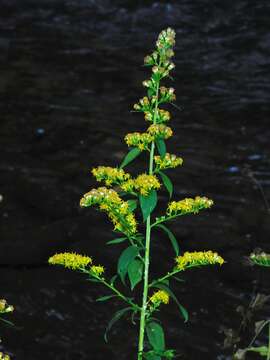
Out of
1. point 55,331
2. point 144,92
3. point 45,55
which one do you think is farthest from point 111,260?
point 45,55

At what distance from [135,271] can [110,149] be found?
5.36m

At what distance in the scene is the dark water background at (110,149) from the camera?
191 inches

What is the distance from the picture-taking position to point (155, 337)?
7.59 feet

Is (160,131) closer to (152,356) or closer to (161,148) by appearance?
(161,148)

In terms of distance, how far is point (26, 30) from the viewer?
1206 centimetres

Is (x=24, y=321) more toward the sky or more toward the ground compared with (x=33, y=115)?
more toward the ground

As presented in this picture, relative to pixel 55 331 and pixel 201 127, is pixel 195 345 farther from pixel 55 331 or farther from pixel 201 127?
pixel 201 127

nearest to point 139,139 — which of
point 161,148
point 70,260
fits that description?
point 161,148

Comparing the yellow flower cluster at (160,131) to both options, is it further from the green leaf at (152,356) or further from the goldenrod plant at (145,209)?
the green leaf at (152,356)

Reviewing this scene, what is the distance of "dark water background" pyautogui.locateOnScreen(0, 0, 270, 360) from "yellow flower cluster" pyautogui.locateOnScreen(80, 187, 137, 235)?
1118mm

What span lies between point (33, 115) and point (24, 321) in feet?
13.8

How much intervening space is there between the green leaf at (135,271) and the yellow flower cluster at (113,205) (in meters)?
0.10

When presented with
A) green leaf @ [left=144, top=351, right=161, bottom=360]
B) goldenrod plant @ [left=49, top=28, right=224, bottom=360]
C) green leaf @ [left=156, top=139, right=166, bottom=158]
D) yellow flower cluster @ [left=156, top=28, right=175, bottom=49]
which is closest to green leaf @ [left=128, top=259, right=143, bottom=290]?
goldenrod plant @ [left=49, top=28, right=224, bottom=360]

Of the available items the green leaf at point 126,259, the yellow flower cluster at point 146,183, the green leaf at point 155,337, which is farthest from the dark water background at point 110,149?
the yellow flower cluster at point 146,183
